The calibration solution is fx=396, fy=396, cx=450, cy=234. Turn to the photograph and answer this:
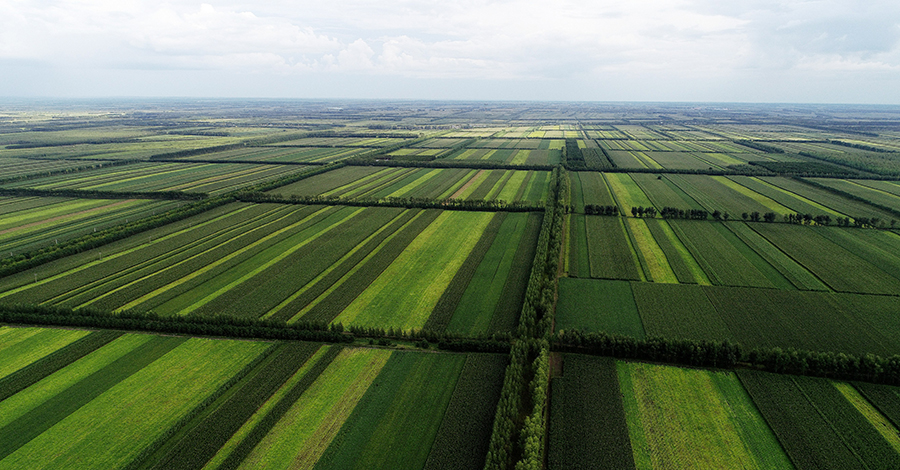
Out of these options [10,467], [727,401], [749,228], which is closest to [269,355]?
[10,467]

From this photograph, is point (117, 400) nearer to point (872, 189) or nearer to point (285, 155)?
point (285, 155)

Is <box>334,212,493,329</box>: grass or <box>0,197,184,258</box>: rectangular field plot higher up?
<box>0,197,184,258</box>: rectangular field plot

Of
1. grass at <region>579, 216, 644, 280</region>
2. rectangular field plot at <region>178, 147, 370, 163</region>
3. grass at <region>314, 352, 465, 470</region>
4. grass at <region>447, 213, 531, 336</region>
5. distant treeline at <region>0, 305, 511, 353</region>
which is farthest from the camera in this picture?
rectangular field plot at <region>178, 147, 370, 163</region>

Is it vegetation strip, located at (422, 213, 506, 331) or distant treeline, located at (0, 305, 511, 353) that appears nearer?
distant treeline, located at (0, 305, 511, 353)

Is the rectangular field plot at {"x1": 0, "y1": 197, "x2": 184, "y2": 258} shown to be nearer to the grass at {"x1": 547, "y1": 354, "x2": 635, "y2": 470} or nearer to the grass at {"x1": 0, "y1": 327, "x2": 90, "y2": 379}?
the grass at {"x1": 0, "y1": 327, "x2": 90, "y2": 379}

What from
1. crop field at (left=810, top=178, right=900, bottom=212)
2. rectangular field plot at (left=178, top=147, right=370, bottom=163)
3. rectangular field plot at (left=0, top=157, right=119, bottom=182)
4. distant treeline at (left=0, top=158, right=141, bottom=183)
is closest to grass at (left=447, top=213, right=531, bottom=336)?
crop field at (left=810, top=178, right=900, bottom=212)

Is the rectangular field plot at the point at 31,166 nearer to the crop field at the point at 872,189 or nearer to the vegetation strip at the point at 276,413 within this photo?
the vegetation strip at the point at 276,413
